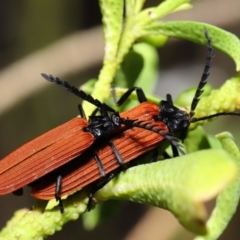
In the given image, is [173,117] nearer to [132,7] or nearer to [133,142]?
[133,142]

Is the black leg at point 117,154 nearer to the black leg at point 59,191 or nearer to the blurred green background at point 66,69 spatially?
the black leg at point 59,191

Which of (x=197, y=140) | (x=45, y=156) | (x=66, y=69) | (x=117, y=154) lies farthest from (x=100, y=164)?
(x=66, y=69)

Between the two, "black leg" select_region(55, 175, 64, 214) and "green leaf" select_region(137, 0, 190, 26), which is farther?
"green leaf" select_region(137, 0, 190, 26)

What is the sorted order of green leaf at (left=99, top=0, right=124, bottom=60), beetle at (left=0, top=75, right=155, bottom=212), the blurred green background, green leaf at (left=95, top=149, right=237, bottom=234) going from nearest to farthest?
green leaf at (left=95, top=149, right=237, bottom=234), green leaf at (left=99, top=0, right=124, bottom=60), beetle at (left=0, top=75, right=155, bottom=212), the blurred green background

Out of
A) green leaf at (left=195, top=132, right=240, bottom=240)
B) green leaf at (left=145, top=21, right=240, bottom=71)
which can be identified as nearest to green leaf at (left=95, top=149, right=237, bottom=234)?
green leaf at (left=195, top=132, right=240, bottom=240)

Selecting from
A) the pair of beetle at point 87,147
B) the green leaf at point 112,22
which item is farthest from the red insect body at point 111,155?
the green leaf at point 112,22

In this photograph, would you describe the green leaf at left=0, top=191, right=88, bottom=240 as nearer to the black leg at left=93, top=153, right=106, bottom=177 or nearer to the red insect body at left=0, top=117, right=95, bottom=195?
the black leg at left=93, top=153, right=106, bottom=177

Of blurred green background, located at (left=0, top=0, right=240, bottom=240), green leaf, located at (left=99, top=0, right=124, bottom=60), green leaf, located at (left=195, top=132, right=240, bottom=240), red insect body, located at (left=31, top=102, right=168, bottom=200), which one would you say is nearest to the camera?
green leaf, located at (left=195, top=132, right=240, bottom=240)
